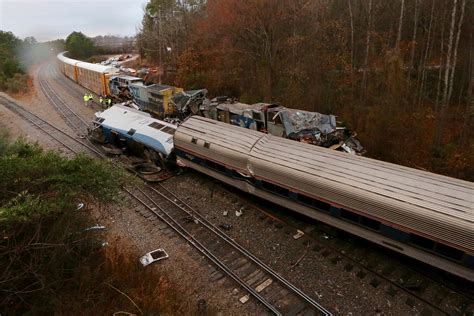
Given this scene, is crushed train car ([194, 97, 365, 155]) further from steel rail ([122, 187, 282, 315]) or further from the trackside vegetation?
the trackside vegetation

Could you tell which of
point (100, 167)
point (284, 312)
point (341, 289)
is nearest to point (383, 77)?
point (341, 289)

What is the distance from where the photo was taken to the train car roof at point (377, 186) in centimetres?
901

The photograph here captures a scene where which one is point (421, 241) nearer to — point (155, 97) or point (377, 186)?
point (377, 186)

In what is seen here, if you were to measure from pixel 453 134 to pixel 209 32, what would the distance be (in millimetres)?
21913

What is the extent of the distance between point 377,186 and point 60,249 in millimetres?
9711

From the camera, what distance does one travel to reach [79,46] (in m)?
74.8

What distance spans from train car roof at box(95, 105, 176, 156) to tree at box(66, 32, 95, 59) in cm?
6184

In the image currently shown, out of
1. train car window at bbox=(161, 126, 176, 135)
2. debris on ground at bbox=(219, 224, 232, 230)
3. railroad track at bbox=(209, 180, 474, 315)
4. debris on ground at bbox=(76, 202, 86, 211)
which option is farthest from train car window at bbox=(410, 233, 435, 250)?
train car window at bbox=(161, 126, 176, 135)

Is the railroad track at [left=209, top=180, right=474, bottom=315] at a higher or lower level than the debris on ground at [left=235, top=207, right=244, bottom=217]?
lower

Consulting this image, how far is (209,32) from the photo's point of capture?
30312mm

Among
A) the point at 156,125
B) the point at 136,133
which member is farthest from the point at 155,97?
the point at 136,133

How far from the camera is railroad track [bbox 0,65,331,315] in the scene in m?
9.56

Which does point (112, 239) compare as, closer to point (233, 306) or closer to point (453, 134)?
point (233, 306)

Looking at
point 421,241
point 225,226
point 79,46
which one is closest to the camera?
point 421,241
